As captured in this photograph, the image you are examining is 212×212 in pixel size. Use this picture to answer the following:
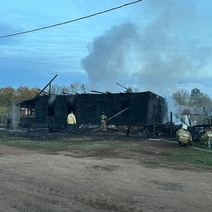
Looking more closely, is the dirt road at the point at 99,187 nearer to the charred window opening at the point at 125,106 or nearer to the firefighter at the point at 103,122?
the firefighter at the point at 103,122

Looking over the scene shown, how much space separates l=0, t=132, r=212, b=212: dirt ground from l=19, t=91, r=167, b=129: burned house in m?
20.1

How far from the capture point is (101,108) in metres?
33.9

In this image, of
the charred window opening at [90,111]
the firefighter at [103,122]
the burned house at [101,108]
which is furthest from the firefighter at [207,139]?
the charred window opening at [90,111]

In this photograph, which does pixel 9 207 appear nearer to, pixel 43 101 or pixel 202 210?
pixel 202 210

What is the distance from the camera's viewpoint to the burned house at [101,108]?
31750 mm

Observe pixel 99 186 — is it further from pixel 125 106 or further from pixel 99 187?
pixel 125 106

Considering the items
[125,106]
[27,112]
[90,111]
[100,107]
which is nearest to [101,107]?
[100,107]

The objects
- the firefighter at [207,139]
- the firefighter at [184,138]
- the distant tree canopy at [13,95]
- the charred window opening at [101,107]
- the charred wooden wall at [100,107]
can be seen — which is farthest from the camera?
the distant tree canopy at [13,95]

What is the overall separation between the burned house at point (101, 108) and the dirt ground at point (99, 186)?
65.8ft

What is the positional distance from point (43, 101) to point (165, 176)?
29576mm

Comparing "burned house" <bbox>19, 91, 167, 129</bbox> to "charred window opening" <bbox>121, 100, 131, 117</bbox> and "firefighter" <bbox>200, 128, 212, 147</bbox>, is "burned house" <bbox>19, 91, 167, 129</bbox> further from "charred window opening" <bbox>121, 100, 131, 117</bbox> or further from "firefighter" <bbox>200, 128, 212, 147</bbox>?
"firefighter" <bbox>200, 128, 212, 147</bbox>

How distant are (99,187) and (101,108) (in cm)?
2639

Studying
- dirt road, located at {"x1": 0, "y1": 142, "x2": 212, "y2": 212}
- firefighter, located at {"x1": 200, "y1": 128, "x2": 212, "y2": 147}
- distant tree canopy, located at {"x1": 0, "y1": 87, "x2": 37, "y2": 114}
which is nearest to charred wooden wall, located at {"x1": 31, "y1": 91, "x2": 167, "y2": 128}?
firefighter, located at {"x1": 200, "y1": 128, "x2": 212, "y2": 147}

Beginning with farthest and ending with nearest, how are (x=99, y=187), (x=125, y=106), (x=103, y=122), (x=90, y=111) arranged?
(x=90, y=111) < (x=125, y=106) < (x=103, y=122) < (x=99, y=187)
